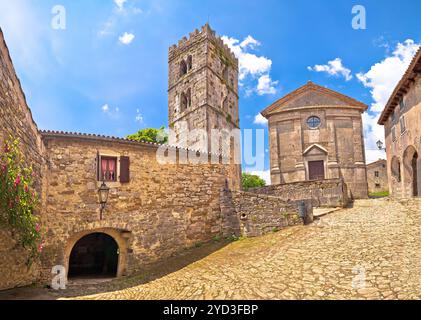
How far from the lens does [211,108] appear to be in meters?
24.8

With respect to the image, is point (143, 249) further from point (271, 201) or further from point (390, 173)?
point (390, 173)

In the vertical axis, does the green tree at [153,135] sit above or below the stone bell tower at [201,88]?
below

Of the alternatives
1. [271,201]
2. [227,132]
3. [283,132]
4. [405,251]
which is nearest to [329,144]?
[283,132]

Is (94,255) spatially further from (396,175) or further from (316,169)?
(396,175)

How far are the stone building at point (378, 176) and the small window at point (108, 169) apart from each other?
37796 millimetres

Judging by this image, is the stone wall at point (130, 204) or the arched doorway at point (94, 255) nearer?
the stone wall at point (130, 204)

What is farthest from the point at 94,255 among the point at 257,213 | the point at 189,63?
the point at 189,63

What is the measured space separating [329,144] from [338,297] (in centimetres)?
2041

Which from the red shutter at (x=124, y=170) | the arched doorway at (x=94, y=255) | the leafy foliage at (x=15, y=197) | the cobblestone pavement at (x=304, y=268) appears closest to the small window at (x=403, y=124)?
the cobblestone pavement at (x=304, y=268)

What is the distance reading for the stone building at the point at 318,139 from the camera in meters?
24.2

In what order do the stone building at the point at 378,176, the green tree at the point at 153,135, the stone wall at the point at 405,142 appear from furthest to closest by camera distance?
the stone building at the point at 378,176 → the green tree at the point at 153,135 → the stone wall at the point at 405,142

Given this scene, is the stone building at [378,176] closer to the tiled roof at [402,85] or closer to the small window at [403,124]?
the tiled roof at [402,85]

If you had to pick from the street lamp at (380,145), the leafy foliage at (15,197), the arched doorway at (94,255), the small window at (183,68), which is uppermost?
the small window at (183,68)

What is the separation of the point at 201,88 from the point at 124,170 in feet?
51.8
